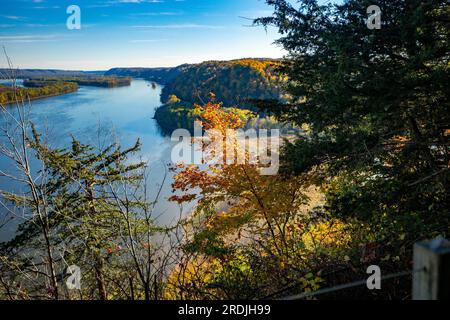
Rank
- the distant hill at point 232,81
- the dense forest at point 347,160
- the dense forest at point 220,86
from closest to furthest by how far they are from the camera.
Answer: the dense forest at point 347,160, the dense forest at point 220,86, the distant hill at point 232,81

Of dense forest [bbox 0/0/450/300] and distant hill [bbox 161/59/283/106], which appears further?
distant hill [bbox 161/59/283/106]

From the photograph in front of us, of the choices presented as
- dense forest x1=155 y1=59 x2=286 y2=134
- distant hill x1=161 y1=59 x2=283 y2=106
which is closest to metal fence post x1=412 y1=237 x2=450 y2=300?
dense forest x1=155 y1=59 x2=286 y2=134

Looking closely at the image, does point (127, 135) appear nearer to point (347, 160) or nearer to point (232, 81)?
point (232, 81)

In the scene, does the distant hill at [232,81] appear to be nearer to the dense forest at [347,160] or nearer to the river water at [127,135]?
the river water at [127,135]

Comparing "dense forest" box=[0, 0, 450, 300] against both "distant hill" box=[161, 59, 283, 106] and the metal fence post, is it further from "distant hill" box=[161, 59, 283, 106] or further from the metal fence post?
"distant hill" box=[161, 59, 283, 106]

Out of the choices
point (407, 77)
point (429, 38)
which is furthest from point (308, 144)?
point (429, 38)

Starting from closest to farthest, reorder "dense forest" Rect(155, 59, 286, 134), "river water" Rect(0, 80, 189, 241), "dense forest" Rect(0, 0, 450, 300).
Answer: "dense forest" Rect(0, 0, 450, 300)
"river water" Rect(0, 80, 189, 241)
"dense forest" Rect(155, 59, 286, 134)

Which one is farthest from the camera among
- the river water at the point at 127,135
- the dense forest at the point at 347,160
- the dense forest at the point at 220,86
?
the dense forest at the point at 220,86

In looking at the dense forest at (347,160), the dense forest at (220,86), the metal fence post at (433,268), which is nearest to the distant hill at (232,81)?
the dense forest at (220,86)

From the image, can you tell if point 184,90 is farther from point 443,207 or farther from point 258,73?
point 443,207
